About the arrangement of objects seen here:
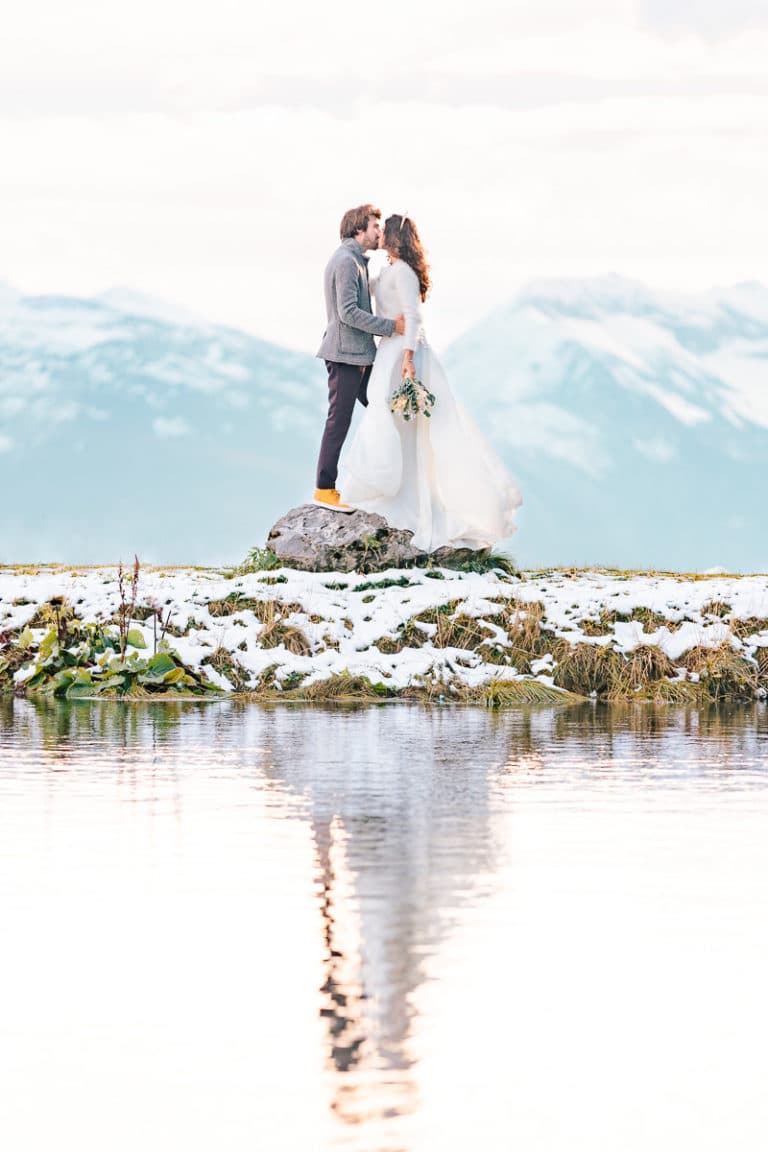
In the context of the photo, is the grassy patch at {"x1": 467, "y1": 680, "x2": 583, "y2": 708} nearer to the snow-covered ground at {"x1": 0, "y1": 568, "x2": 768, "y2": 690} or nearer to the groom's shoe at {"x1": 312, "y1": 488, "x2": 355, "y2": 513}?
the snow-covered ground at {"x1": 0, "y1": 568, "x2": 768, "y2": 690}

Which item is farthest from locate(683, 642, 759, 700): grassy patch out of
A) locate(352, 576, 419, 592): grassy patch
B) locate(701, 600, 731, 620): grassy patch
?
locate(352, 576, 419, 592): grassy patch

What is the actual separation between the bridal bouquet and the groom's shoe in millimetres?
1045

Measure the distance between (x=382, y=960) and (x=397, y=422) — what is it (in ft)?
38.7

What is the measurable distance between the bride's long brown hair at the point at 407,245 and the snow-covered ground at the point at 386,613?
2798 millimetres

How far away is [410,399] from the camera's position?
14.4 m

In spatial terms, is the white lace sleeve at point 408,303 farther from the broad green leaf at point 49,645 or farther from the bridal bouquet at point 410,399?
the broad green leaf at point 49,645

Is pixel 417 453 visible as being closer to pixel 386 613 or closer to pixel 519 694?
pixel 386 613

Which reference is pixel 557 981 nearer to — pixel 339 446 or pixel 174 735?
pixel 174 735

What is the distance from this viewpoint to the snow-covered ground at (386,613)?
466 inches

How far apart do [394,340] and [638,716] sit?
584 cm

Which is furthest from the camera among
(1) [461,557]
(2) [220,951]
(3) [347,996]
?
(1) [461,557]

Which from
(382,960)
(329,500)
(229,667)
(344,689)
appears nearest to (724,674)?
(344,689)

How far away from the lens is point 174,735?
8.41 metres

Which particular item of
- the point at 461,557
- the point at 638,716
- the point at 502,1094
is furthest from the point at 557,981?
the point at 461,557
